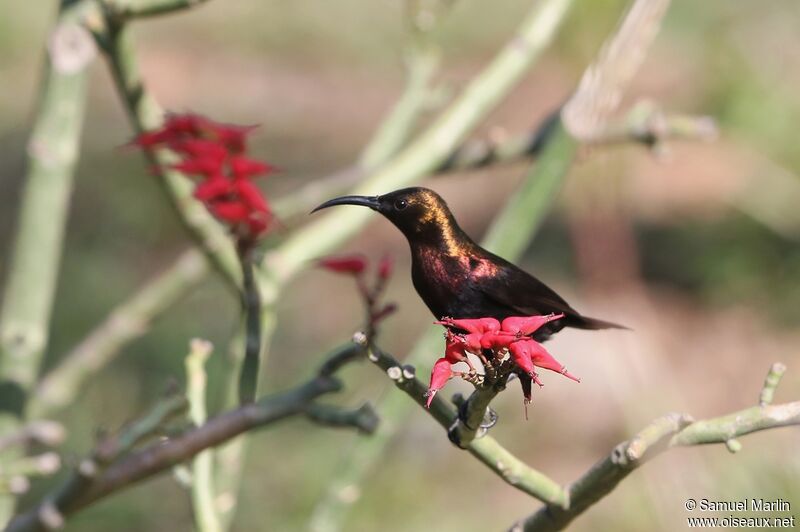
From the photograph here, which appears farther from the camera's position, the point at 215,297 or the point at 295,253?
the point at 215,297

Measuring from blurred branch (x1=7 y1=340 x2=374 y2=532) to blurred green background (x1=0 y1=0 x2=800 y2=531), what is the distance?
455mm

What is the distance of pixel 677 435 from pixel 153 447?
57 centimetres

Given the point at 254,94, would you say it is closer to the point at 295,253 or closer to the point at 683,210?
the point at 683,210

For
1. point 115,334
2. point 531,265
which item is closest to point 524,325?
point 115,334

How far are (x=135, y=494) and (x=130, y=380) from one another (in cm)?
56

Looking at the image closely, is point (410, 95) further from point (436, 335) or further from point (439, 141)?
point (436, 335)

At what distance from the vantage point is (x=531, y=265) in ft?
15.8

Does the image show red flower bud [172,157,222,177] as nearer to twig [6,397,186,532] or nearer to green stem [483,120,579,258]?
twig [6,397,186,532]

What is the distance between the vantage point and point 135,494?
115 inches

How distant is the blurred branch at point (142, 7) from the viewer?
1.28 m

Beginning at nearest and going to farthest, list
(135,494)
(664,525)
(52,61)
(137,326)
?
(52,61) < (137,326) < (664,525) < (135,494)

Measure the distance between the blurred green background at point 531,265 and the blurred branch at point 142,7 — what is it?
0.32m

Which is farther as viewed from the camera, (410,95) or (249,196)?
(410,95)

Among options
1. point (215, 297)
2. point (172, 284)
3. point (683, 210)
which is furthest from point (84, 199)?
point (172, 284)
